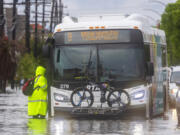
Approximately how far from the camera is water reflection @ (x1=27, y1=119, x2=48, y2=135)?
16.8 m

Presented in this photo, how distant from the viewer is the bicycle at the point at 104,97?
2084cm

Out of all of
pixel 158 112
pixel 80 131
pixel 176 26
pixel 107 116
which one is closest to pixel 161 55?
pixel 158 112

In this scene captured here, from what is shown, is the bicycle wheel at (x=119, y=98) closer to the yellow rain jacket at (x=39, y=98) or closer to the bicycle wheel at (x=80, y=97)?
the bicycle wheel at (x=80, y=97)

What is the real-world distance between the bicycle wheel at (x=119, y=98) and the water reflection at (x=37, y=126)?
191 cm

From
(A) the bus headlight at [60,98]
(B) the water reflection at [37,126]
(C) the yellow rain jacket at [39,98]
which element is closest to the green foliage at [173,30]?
(C) the yellow rain jacket at [39,98]

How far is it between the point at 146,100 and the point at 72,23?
3.07 m

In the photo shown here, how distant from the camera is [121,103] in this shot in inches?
822

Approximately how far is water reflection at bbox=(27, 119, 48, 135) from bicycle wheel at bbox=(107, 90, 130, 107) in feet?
6.25

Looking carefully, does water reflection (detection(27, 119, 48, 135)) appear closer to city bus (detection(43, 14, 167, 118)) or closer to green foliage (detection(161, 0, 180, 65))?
city bus (detection(43, 14, 167, 118))

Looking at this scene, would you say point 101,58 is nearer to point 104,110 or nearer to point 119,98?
point 119,98

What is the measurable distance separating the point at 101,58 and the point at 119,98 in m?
1.23

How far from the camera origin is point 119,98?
20844 millimetres

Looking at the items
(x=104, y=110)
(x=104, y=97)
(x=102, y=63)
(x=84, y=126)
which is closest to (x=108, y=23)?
(x=102, y=63)

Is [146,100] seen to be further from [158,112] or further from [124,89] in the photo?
[158,112]
